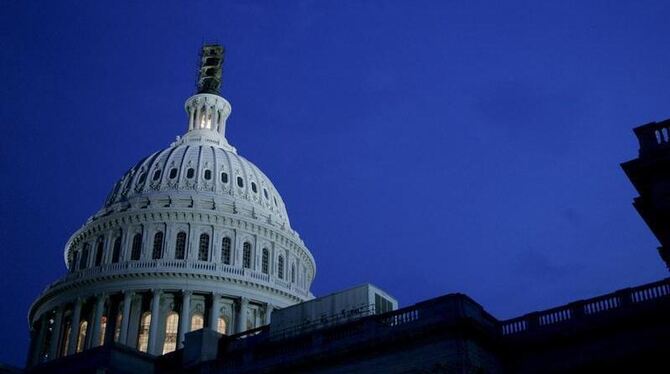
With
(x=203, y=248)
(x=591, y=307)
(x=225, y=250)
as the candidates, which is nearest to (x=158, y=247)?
(x=203, y=248)

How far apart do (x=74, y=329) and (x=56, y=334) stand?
3.51 meters

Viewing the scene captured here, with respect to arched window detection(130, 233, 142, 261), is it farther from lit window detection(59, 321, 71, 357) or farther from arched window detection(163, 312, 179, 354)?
lit window detection(59, 321, 71, 357)

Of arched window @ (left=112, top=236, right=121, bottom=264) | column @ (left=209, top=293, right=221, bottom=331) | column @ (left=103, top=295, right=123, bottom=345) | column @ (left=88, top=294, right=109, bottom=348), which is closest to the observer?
column @ (left=88, top=294, right=109, bottom=348)

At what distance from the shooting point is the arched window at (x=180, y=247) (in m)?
88.4

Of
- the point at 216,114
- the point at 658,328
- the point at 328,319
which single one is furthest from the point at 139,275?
the point at 658,328

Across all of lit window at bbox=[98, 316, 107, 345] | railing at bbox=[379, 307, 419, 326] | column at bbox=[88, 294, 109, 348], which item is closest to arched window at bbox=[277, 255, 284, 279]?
column at bbox=[88, 294, 109, 348]

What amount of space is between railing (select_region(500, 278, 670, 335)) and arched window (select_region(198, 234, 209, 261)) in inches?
2207

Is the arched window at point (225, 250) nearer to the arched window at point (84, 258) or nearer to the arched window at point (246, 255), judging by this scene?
the arched window at point (246, 255)

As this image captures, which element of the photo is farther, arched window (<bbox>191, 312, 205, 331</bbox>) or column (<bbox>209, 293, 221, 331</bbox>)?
arched window (<bbox>191, 312, 205, 331</bbox>)

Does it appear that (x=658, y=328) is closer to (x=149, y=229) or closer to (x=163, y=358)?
(x=163, y=358)

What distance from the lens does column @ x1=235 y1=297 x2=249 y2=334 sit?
84.8 m

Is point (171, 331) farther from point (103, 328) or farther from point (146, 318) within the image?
point (103, 328)

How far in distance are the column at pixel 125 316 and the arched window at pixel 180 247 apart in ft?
21.6

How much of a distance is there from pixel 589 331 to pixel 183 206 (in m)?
64.1
